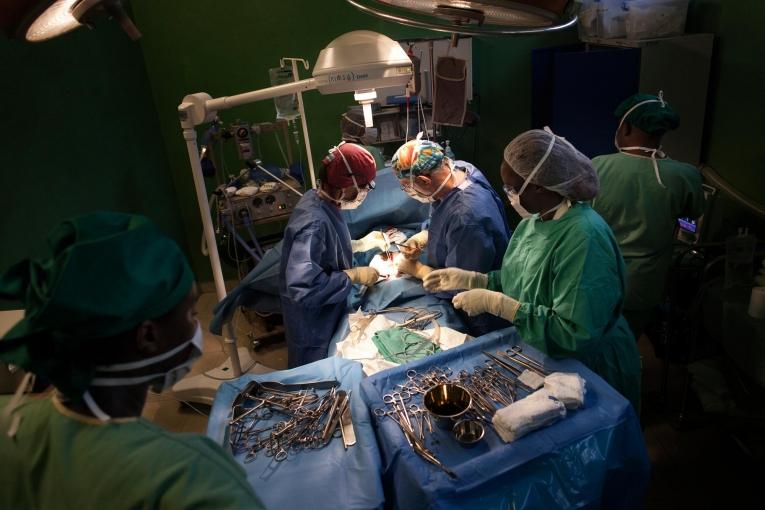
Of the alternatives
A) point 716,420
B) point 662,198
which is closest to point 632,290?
point 662,198

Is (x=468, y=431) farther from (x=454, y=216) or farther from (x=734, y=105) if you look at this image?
(x=734, y=105)

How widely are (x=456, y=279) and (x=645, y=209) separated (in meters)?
1.10

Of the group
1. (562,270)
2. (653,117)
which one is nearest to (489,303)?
(562,270)

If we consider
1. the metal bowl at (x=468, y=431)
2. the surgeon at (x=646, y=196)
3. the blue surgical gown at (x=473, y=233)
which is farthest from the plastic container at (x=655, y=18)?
the metal bowl at (x=468, y=431)

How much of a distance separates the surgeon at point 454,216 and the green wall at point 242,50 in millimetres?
2060

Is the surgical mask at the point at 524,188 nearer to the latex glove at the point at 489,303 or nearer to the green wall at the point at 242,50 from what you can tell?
the latex glove at the point at 489,303

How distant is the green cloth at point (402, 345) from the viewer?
70.7 inches

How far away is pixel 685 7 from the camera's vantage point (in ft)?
9.70

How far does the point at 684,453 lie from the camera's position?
244 cm

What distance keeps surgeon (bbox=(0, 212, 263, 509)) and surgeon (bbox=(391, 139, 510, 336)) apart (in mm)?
1598

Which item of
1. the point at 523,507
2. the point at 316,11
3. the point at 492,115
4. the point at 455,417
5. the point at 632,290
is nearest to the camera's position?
the point at 523,507

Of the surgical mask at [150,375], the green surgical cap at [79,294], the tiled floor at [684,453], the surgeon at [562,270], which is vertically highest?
the green surgical cap at [79,294]

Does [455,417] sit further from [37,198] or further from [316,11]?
[316,11]

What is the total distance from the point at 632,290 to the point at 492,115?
8.80ft
